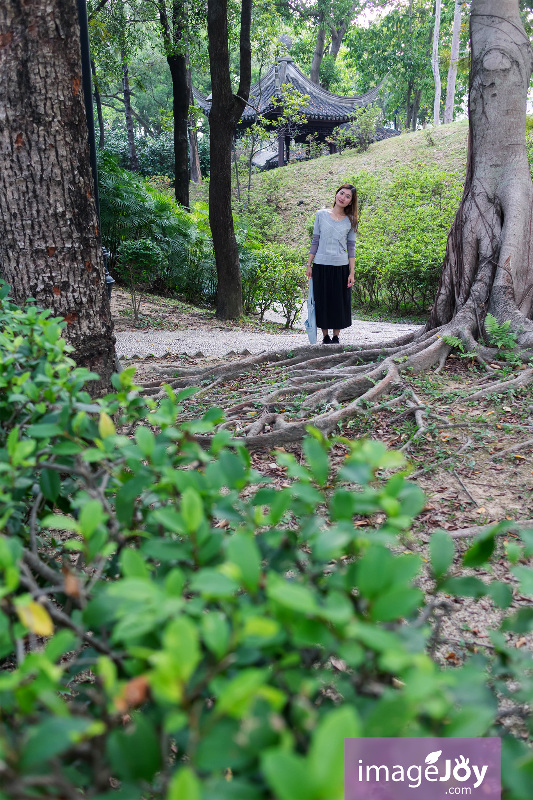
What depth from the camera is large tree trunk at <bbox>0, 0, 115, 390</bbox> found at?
271cm

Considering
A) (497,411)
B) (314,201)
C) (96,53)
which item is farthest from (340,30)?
(497,411)

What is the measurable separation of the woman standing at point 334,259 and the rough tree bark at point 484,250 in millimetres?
1059

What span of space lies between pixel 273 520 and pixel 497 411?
12.1 ft

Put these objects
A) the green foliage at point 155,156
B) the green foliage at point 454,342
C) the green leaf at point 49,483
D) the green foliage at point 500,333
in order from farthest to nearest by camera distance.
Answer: the green foliage at point 155,156 → the green foliage at point 454,342 → the green foliage at point 500,333 → the green leaf at point 49,483

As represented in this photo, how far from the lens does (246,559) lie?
27.5 inches

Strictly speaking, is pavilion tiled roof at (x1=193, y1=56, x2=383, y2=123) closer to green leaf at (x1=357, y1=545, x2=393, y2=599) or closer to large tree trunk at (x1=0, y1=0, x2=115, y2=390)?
large tree trunk at (x1=0, y1=0, x2=115, y2=390)

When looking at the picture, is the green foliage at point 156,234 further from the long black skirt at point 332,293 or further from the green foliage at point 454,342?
the green foliage at point 454,342

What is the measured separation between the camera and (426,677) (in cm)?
57

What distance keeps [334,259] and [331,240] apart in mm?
201

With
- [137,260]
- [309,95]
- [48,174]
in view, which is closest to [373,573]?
[48,174]

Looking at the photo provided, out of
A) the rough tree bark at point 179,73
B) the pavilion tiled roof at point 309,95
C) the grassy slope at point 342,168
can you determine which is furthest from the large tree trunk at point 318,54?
the rough tree bark at point 179,73

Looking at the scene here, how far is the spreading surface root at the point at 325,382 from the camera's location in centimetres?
409

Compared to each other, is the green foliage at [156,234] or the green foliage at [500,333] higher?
the green foliage at [156,234]

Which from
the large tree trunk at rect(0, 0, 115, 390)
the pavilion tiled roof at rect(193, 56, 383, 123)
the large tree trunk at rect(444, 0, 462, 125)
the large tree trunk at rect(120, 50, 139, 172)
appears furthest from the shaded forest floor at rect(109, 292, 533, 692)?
the large tree trunk at rect(444, 0, 462, 125)
